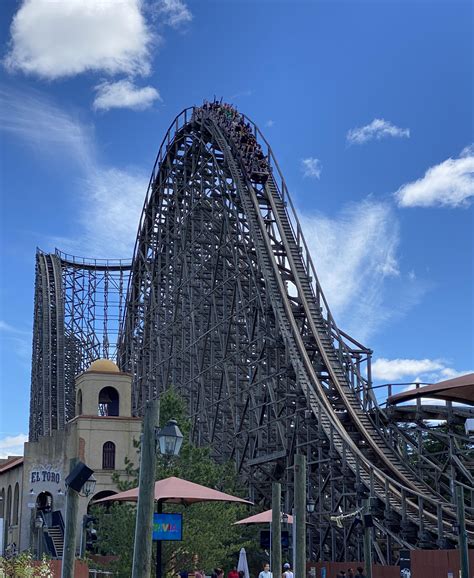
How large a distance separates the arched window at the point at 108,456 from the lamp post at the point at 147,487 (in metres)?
20.6

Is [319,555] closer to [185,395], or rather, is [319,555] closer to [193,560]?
[193,560]

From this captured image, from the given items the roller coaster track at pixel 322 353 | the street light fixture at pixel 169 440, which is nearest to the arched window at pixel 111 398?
the roller coaster track at pixel 322 353

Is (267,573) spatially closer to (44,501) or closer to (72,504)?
(72,504)

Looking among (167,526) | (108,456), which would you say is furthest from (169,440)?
(108,456)

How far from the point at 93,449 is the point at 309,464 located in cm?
854

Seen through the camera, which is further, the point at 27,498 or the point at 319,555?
the point at 27,498

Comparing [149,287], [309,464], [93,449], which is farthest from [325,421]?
[149,287]

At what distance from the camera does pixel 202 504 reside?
18.5m

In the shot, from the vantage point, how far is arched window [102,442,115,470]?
99.9 ft

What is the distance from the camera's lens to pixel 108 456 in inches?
1204

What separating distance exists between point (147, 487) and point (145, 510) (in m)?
0.25

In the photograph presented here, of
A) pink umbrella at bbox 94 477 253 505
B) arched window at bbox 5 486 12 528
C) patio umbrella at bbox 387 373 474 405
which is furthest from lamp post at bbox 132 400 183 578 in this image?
arched window at bbox 5 486 12 528

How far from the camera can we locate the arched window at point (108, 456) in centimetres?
3044

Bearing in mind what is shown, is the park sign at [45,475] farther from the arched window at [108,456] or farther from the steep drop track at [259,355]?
the steep drop track at [259,355]
